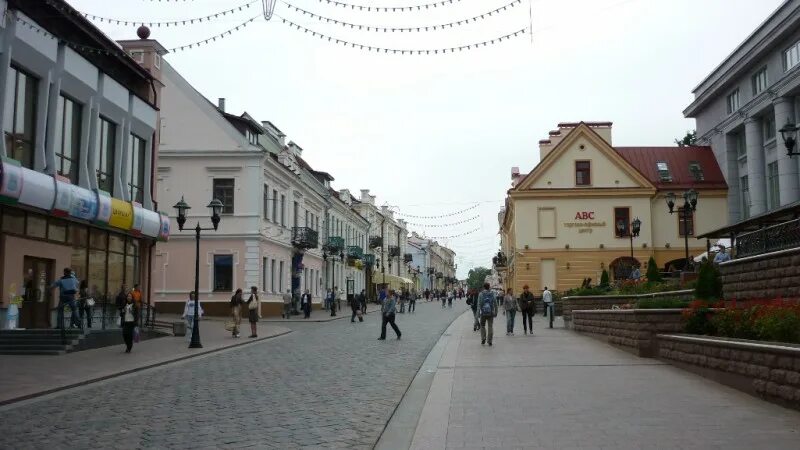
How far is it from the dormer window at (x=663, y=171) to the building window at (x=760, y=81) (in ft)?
33.2

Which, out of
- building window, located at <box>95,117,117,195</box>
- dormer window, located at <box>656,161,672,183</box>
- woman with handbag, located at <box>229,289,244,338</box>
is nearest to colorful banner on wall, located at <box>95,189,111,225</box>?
building window, located at <box>95,117,117,195</box>

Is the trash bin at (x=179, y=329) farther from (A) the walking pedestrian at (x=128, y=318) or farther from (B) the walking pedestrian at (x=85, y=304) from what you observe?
(A) the walking pedestrian at (x=128, y=318)

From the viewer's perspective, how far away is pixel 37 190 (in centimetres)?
1902

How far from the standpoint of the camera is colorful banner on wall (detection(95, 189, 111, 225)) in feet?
73.7

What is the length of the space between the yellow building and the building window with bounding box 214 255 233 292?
18399 millimetres

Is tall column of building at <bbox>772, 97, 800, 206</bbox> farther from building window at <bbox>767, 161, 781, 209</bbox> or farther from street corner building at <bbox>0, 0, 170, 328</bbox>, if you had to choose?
street corner building at <bbox>0, 0, 170, 328</bbox>

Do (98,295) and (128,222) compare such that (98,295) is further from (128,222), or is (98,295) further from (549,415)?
(549,415)

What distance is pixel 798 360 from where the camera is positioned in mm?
8703

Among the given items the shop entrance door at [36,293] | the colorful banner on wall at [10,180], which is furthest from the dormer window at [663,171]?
the colorful banner on wall at [10,180]

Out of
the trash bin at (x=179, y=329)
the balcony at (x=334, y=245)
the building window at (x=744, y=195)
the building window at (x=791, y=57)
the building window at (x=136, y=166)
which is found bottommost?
the trash bin at (x=179, y=329)

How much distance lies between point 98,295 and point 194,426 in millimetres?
17004

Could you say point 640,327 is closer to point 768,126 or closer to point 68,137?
point 68,137

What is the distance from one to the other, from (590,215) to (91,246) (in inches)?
1300

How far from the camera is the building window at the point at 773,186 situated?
40281 millimetres
